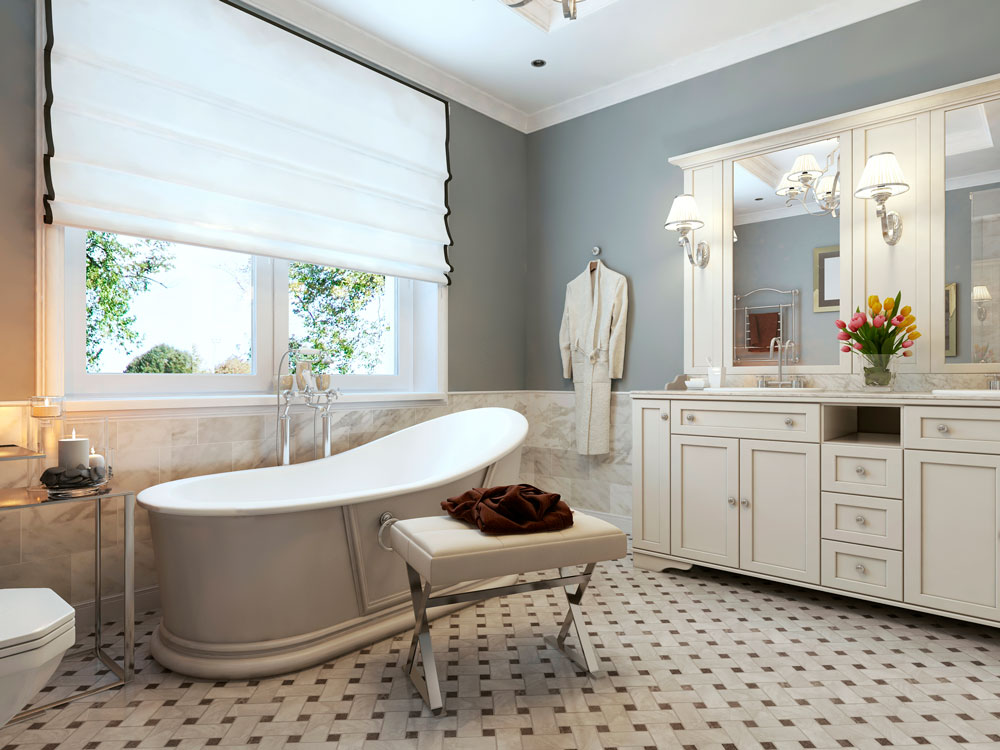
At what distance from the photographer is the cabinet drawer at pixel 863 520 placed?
92.4 inches

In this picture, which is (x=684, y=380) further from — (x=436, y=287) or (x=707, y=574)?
(x=436, y=287)

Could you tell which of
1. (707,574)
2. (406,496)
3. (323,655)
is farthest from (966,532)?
(323,655)

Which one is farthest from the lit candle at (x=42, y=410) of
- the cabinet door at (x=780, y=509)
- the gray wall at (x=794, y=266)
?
the gray wall at (x=794, y=266)

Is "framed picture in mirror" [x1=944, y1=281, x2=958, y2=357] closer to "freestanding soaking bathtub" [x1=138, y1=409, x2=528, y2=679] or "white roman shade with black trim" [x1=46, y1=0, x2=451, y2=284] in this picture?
"freestanding soaking bathtub" [x1=138, y1=409, x2=528, y2=679]

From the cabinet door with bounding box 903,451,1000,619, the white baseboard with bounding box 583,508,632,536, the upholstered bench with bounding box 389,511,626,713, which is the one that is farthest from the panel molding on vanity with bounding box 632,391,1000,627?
the upholstered bench with bounding box 389,511,626,713

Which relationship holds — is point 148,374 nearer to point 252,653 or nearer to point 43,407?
point 43,407

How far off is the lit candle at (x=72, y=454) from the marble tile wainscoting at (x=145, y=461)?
0.64 feet

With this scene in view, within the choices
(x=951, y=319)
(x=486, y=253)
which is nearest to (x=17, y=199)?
(x=486, y=253)

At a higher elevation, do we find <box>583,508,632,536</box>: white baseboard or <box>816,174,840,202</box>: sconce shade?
<box>816,174,840,202</box>: sconce shade

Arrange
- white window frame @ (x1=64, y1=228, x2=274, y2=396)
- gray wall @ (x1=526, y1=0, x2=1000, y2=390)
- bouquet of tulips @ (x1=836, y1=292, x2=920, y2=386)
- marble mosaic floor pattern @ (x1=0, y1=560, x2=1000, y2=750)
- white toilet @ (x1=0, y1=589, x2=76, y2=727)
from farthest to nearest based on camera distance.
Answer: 1. gray wall @ (x1=526, y1=0, x2=1000, y2=390)
2. bouquet of tulips @ (x1=836, y1=292, x2=920, y2=386)
3. white window frame @ (x1=64, y1=228, x2=274, y2=396)
4. marble mosaic floor pattern @ (x1=0, y1=560, x2=1000, y2=750)
5. white toilet @ (x1=0, y1=589, x2=76, y2=727)

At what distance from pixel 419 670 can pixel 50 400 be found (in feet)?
4.89

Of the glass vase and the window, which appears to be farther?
the glass vase

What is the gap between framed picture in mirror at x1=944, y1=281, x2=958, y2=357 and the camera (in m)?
2.59

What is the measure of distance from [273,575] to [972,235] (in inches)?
118
